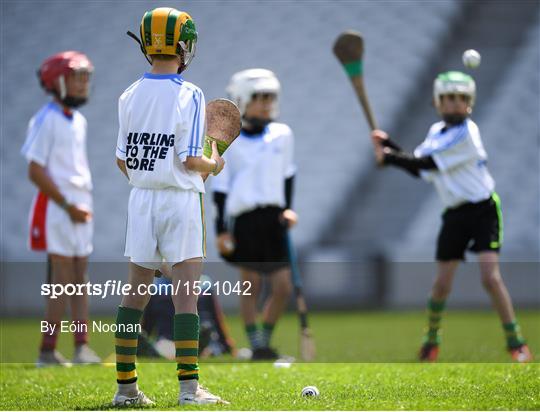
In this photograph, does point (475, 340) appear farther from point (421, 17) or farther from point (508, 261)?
point (421, 17)

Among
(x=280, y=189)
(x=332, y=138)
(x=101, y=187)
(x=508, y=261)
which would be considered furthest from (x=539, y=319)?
(x=101, y=187)

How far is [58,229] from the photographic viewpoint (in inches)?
244

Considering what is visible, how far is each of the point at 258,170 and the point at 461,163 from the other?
1292mm

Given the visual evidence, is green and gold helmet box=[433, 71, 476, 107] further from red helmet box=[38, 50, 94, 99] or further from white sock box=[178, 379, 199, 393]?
white sock box=[178, 379, 199, 393]

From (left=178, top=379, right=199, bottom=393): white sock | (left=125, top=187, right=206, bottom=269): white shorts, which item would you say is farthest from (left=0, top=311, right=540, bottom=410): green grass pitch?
(left=125, top=187, right=206, bottom=269): white shorts

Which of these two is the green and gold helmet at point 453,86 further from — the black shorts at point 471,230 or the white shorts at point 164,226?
the white shorts at point 164,226

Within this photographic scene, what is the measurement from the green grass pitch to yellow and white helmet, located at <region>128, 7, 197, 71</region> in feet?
4.49

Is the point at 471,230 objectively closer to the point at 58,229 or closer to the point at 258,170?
the point at 258,170

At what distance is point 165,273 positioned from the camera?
6.42m

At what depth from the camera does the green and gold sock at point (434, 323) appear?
6.10 meters

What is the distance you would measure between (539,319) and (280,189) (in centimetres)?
428

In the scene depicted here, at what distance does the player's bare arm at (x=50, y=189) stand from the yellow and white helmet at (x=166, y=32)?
232 cm

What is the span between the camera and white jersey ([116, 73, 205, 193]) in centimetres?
393

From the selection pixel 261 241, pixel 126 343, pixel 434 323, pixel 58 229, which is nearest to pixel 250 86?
pixel 261 241
